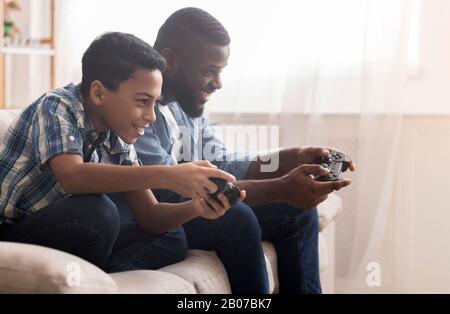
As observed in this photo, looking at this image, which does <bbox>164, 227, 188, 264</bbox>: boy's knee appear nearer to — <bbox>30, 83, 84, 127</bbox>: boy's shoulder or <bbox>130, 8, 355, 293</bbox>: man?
<bbox>130, 8, 355, 293</bbox>: man

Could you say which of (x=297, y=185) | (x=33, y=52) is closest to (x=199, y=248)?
(x=297, y=185)

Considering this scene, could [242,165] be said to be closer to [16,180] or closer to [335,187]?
[335,187]

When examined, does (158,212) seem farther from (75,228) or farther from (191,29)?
(191,29)

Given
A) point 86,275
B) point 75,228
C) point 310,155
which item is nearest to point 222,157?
point 310,155

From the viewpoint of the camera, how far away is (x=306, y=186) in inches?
52.7

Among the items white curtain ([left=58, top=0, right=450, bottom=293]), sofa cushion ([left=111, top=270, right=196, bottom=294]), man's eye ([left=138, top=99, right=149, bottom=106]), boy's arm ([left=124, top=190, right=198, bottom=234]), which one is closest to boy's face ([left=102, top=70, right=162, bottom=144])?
man's eye ([left=138, top=99, right=149, bottom=106])

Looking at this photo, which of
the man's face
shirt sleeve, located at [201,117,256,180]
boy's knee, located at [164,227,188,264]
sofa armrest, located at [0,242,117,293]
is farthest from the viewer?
shirt sleeve, located at [201,117,256,180]

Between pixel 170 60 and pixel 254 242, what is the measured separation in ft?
1.47

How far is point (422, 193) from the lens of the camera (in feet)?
7.61

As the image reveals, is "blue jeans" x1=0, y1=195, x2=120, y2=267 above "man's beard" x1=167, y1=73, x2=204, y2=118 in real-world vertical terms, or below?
below

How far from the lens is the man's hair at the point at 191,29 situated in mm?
1472

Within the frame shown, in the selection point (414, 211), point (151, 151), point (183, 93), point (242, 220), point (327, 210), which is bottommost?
point (414, 211)

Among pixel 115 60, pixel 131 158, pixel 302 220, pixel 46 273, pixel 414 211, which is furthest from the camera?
pixel 414 211

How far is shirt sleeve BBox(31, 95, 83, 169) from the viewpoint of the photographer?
3.53 ft
